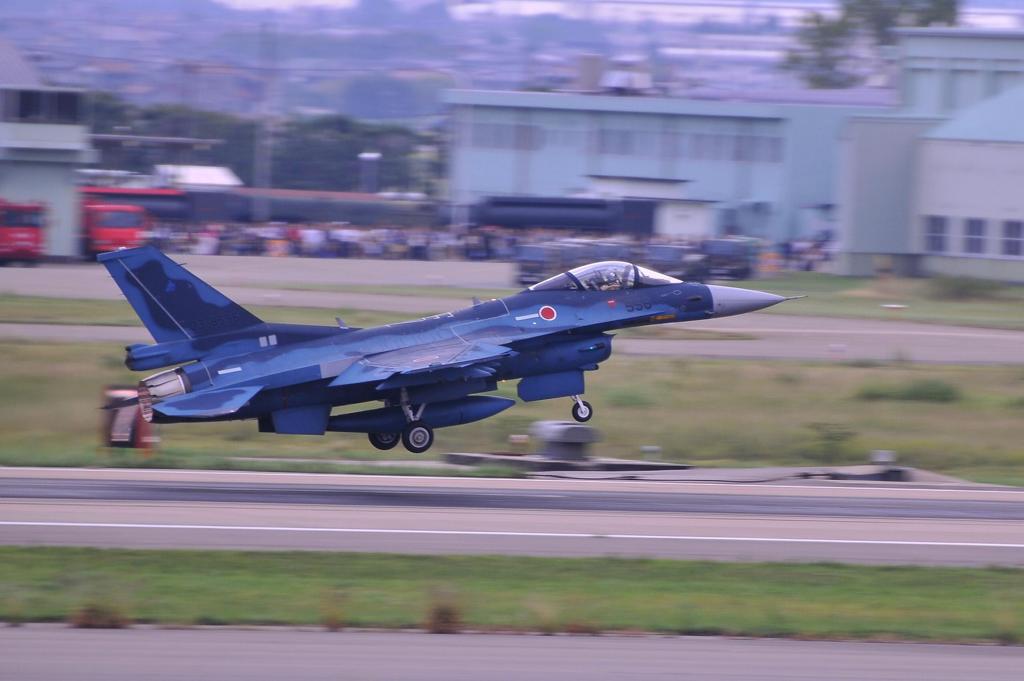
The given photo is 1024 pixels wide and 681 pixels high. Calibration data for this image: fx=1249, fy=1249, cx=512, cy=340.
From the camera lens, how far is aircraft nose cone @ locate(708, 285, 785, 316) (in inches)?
961

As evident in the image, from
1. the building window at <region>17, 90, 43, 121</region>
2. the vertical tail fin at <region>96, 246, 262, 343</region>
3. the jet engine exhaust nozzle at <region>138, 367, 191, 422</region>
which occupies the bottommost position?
the jet engine exhaust nozzle at <region>138, 367, 191, 422</region>

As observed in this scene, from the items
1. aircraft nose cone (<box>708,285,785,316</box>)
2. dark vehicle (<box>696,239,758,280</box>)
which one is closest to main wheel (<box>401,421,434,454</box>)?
aircraft nose cone (<box>708,285,785,316</box>)

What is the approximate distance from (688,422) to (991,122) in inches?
1668

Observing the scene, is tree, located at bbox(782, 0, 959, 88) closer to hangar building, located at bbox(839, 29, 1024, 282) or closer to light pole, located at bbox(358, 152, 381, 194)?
light pole, located at bbox(358, 152, 381, 194)

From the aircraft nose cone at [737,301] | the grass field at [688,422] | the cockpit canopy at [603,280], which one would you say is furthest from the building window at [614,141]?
the cockpit canopy at [603,280]

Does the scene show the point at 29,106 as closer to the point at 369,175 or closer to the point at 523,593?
the point at 523,593

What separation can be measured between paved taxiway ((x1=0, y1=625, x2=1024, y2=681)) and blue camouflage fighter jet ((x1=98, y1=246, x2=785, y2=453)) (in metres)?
9.73

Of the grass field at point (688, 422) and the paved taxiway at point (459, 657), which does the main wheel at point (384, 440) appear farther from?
the paved taxiway at point (459, 657)

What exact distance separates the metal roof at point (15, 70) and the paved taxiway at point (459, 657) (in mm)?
50717

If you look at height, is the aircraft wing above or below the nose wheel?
above

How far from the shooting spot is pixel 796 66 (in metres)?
152

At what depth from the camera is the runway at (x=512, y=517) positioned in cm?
1700

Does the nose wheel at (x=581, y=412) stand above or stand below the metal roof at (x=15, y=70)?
below

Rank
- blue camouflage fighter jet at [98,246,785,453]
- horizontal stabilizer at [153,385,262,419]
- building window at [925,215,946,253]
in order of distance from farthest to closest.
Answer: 1. building window at [925,215,946,253]
2. blue camouflage fighter jet at [98,246,785,453]
3. horizontal stabilizer at [153,385,262,419]
